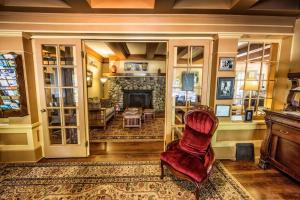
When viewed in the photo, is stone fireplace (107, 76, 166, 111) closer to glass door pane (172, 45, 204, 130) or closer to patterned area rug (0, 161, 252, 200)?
glass door pane (172, 45, 204, 130)

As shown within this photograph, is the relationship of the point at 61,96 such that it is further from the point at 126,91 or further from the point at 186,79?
the point at 126,91

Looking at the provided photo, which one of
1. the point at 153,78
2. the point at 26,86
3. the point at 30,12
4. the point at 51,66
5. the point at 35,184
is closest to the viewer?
the point at 35,184

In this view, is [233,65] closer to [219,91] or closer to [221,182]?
[219,91]

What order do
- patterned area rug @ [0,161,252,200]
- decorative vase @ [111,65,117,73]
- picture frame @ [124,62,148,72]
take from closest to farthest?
1. patterned area rug @ [0,161,252,200]
2. decorative vase @ [111,65,117,73]
3. picture frame @ [124,62,148,72]

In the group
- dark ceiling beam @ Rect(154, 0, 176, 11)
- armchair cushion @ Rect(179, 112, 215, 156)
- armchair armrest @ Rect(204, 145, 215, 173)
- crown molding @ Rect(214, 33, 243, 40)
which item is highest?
dark ceiling beam @ Rect(154, 0, 176, 11)

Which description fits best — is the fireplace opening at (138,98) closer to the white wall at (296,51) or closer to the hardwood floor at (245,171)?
the hardwood floor at (245,171)

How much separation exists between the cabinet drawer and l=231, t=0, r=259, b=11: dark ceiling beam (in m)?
1.80

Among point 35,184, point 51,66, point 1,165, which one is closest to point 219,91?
point 51,66

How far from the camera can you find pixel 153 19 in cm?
244

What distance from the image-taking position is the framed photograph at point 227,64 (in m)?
2.54

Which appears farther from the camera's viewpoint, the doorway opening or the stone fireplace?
the stone fireplace

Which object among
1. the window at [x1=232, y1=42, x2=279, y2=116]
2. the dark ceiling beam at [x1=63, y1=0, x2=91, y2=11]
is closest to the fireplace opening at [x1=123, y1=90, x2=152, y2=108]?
the window at [x1=232, y1=42, x2=279, y2=116]

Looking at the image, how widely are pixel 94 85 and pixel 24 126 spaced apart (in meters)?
3.64

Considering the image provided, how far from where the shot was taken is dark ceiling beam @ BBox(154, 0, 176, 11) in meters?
2.02
